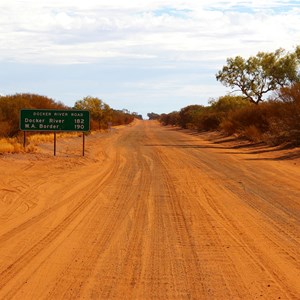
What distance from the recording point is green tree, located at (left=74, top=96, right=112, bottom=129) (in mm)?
85000

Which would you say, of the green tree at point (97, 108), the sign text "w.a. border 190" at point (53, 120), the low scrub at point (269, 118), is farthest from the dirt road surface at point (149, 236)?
the green tree at point (97, 108)

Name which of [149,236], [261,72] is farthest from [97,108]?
[149,236]

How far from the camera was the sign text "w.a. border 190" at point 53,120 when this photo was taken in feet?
101

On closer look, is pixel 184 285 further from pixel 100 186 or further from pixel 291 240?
pixel 100 186

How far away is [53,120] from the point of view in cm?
3098

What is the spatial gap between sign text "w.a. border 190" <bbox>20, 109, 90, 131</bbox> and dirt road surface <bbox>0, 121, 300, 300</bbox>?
345 inches

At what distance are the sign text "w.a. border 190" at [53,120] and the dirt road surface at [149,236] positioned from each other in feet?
28.7

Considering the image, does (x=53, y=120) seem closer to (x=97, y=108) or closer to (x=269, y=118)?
(x=269, y=118)

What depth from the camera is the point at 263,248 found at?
10.1 m

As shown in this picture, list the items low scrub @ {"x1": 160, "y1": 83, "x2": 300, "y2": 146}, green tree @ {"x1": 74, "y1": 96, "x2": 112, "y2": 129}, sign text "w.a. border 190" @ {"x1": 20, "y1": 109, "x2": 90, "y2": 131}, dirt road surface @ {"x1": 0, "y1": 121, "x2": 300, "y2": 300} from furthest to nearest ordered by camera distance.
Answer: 1. green tree @ {"x1": 74, "y1": 96, "x2": 112, "y2": 129}
2. low scrub @ {"x1": 160, "y1": 83, "x2": 300, "y2": 146}
3. sign text "w.a. border 190" @ {"x1": 20, "y1": 109, "x2": 90, "y2": 131}
4. dirt road surface @ {"x1": 0, "y1": 121, "x2": 300, "y2": 300}

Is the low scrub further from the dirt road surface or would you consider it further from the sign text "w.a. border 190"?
the dirt road surface

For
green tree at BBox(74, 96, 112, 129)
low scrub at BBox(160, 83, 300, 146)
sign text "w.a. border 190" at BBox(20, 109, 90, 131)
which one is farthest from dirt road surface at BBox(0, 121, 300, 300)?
green tree at BBox(74, 96, 112, 129)

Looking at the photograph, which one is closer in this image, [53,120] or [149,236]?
[149,236]

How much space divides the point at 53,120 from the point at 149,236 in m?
20.8
